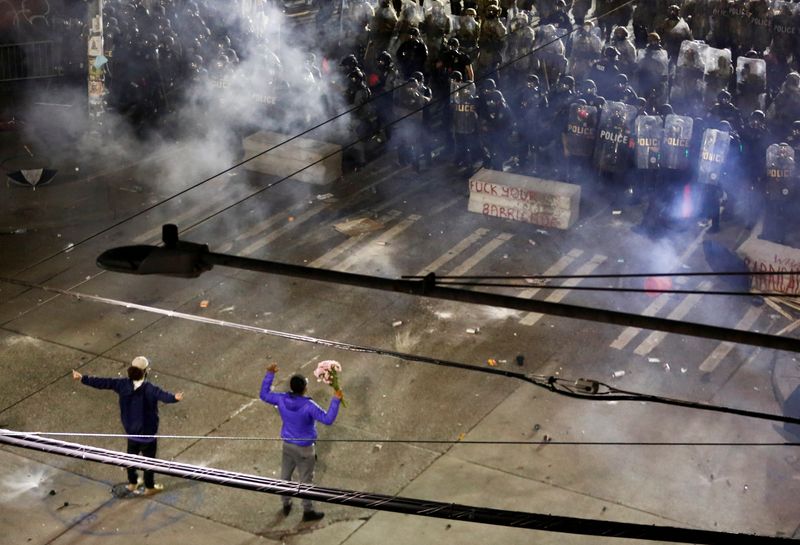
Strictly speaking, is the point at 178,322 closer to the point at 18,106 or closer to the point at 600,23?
the point at 18,106

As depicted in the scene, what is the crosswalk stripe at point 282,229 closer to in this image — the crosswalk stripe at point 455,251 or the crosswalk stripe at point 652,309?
the crosswalk stripe at point 455,251

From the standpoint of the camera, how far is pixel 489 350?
525 inches

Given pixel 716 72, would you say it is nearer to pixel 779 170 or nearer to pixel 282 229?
pixel 779 170

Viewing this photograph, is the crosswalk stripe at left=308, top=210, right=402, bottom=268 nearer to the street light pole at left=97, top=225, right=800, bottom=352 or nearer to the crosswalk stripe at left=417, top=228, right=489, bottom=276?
the crosswalk stripe at left=417, top=228, right=489, bottom=276

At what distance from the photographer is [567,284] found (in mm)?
14680

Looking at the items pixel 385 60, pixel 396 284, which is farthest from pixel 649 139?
pixel 396 284

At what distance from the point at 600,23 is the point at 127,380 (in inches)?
728

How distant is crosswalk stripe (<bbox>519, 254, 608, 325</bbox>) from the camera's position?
46.4 feet

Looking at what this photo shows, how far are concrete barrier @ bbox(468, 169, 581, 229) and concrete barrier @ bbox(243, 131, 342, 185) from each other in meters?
2.61

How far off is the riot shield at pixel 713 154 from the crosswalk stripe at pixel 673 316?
67.2 inches

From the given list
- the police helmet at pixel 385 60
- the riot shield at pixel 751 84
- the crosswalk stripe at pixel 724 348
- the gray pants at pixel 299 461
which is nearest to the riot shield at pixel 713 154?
the crosswalk stripe at pixel 724 348

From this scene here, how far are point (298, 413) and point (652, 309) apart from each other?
6.34 meters

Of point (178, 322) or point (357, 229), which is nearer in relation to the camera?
point (178, 322)

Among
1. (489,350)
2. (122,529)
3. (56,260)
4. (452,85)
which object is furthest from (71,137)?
(122,529)
